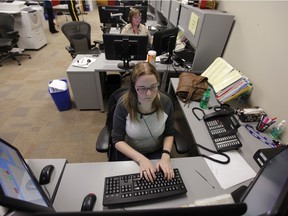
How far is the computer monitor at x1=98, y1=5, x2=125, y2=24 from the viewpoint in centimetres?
333

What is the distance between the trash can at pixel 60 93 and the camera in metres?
2.32

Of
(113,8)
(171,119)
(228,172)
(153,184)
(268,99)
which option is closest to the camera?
(153,184)

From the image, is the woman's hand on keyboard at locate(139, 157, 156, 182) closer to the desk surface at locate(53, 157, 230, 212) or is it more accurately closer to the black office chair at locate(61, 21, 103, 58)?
the desk surface at locate(53, 157, 230, 212)

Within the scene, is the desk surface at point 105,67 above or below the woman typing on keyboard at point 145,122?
below

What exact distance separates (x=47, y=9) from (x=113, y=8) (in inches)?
143

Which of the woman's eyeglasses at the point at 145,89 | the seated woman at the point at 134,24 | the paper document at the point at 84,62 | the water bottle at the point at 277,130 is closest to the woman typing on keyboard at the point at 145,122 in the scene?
the woman's eyeglasses at the point at 145,89

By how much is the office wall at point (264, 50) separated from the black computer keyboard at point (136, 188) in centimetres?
98

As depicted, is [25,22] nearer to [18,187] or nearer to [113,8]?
[113,8]

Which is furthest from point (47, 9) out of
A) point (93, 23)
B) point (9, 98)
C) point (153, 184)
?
point (153, 184)

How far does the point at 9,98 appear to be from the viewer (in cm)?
281

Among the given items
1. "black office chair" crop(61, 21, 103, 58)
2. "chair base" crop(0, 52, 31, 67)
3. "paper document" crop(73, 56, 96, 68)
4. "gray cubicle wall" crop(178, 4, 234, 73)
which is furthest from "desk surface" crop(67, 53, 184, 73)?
"chair base" crop(0, 52, 31, 67)

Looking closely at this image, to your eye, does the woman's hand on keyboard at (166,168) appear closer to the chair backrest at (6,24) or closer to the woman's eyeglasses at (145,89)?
the woman's eyeglasses at (145,89)

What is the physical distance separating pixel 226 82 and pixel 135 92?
1.03 m

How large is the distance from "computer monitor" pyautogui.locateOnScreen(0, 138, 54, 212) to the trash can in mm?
1818
